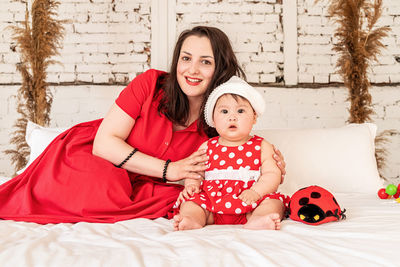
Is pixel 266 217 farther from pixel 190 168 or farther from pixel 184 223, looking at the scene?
pixel 190 168

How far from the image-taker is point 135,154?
1.78 metres

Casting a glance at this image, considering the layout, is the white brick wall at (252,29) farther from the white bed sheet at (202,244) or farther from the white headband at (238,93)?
the white bed sheet at (202,244)

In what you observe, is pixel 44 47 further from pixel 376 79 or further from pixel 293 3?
pixel 376 79

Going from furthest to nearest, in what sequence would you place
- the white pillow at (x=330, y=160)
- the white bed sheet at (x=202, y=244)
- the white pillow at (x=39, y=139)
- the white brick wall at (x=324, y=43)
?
the white brick wall at (x=324, y=43) < the white pillow at (x=39, y=139) < the white pillow at (x=330, y=160) < the white bed sheet at (x=202, y=244)

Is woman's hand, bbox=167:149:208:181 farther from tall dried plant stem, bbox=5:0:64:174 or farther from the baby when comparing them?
tall dried plant stem, bbox=5:0:64:174

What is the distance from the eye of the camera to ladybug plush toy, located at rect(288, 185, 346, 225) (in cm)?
137

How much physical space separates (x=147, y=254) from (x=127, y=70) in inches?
102

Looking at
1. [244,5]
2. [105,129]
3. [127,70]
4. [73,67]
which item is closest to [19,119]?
[73,67]

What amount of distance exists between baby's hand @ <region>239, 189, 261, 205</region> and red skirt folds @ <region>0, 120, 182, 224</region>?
1.23ft

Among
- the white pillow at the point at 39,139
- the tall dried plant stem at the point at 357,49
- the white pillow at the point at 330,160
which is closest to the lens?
the white pillow at the point at 330,160

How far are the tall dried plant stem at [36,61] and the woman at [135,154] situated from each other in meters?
1.43

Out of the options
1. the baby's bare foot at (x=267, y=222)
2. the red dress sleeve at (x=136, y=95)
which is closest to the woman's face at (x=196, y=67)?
the red dress sleeve at (x=136, y=95)

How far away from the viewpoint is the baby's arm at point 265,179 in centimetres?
145

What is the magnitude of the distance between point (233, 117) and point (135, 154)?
50 cm
